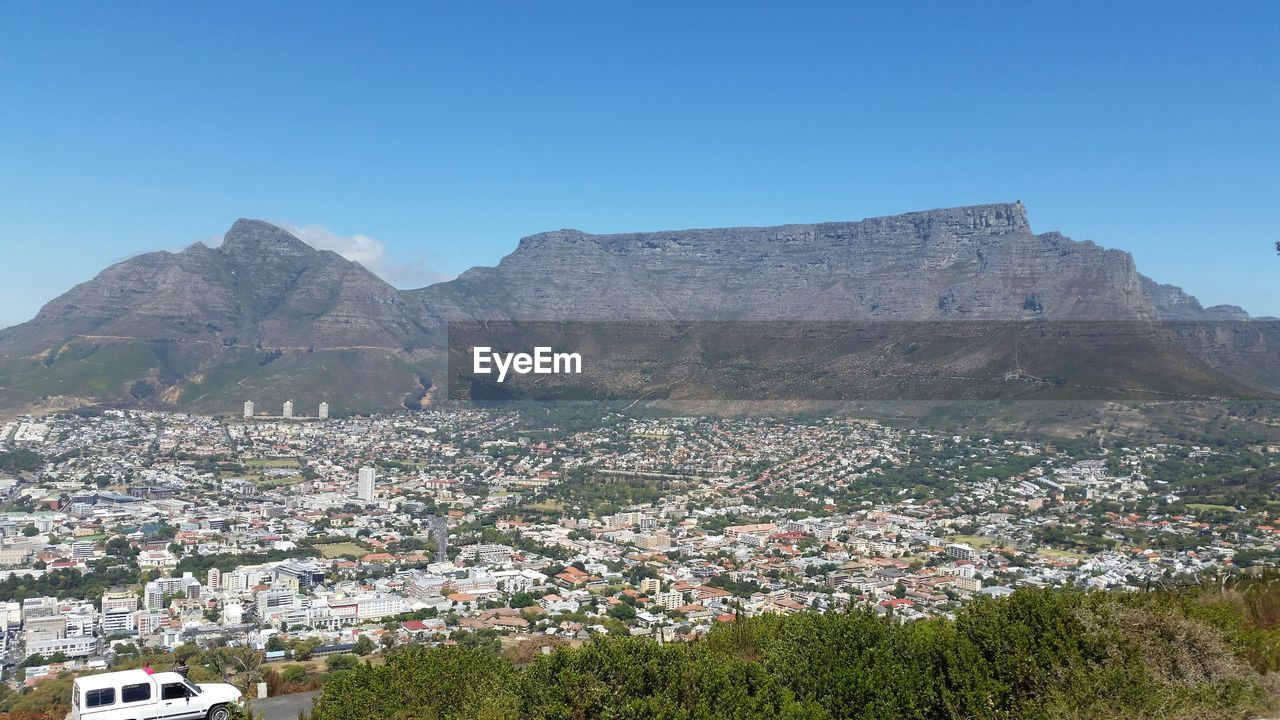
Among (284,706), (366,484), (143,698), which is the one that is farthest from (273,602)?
(366,484)

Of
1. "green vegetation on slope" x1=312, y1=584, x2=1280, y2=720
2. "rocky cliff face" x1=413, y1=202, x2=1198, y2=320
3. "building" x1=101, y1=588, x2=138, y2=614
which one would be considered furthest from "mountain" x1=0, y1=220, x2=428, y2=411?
"green vegetation on slope" x1=312, y1=584, x2=1280, y2=720

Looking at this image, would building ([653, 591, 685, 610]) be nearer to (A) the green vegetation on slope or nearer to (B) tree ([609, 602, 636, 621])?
(B) tree ([609, 602, 636, 621])

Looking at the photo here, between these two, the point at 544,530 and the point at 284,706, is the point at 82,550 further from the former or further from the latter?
the point at 284,706

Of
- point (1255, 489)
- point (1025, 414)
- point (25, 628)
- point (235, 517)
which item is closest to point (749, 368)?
point (1025, 414)

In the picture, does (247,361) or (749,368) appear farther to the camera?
(247,361)

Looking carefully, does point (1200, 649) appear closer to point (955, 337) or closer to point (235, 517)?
point (235, 517)

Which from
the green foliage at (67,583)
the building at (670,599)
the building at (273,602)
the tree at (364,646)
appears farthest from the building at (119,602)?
the building at (670,599)

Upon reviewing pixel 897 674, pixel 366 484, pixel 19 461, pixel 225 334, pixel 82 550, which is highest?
pixel 225 334
